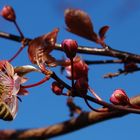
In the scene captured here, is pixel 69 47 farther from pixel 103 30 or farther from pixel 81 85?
pixel 103 30

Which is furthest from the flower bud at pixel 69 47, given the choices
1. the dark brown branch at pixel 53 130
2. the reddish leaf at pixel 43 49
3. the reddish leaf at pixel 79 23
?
the dark brown branch at pixel 53 130

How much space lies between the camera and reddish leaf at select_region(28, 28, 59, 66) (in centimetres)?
93

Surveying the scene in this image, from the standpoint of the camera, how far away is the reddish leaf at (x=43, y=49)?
93 centimetres

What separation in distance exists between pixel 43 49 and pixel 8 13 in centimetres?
53

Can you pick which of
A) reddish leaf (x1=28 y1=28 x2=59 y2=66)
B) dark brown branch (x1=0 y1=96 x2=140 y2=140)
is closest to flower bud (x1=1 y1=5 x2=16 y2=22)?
dark brown branch (x1=0 y1=96 x2=140 y2=140)

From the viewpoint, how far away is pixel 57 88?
35.8 inches

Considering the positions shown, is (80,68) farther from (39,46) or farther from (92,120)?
(92,120)

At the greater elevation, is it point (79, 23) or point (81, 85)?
point (79, 23)

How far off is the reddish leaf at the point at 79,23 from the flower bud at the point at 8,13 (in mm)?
384

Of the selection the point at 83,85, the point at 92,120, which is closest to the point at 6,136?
the point at 92,120

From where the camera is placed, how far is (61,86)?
0.90 m

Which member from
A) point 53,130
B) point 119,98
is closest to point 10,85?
point 119,98

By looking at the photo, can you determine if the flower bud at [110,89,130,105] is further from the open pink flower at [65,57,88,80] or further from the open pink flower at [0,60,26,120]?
the open pink flower at [0,60,26,120]

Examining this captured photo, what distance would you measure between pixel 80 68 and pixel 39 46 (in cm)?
11
